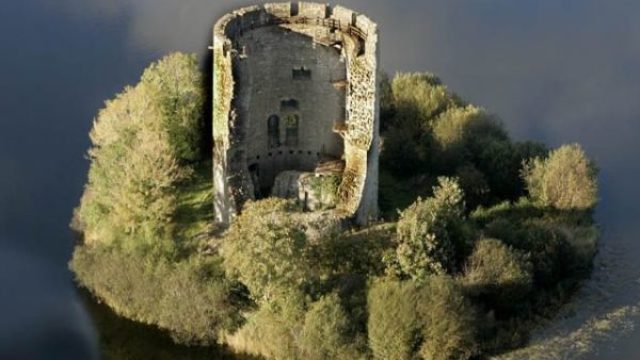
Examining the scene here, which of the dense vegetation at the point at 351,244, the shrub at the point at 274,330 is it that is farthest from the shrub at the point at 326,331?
the shrub at the point at 274,330

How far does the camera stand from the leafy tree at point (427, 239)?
120 feet

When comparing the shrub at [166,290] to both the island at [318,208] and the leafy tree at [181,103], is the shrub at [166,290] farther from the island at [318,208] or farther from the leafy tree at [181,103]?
the leafy tree at [181,103]

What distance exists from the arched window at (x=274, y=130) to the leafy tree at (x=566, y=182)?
10.3 m

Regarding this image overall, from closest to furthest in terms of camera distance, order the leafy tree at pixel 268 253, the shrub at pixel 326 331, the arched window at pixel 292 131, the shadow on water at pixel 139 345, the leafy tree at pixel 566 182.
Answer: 1. the shrub at pixel 326 331
2. the leafy tree at pixel 268 253
3. the shadow on water at pixel 139 345
4. the leafy tree at pixel 566 182
5. the arched window at pixel 292 131

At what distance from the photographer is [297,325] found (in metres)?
35.8

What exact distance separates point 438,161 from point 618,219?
8106 millimetres

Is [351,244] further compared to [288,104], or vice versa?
[288,104]

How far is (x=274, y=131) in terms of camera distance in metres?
43.1

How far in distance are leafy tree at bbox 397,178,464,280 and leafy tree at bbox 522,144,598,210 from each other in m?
5.75

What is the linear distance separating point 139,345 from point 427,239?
10.7 m

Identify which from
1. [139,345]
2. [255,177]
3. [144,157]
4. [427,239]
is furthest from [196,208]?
[427,239]

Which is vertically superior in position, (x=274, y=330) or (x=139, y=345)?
(x=274, y=330)

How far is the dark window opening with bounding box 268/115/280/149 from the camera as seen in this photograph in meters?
42.8

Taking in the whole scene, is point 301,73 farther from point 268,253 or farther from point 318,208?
point 268,253
